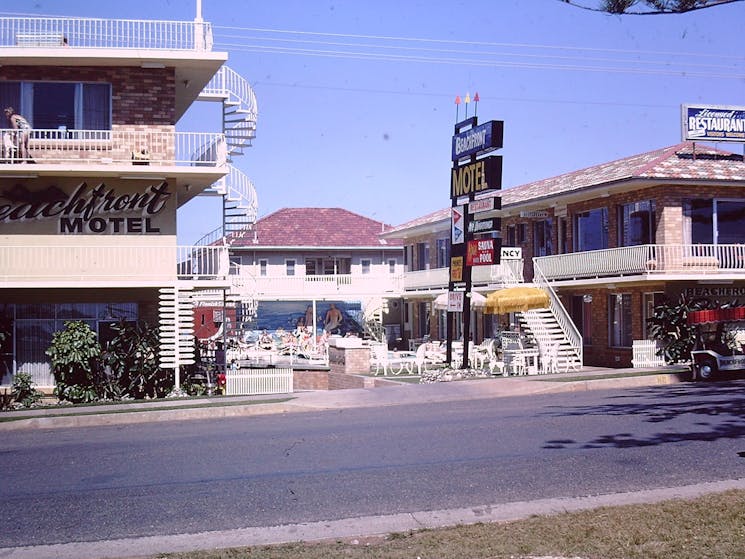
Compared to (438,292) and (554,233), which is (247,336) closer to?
(438,292)

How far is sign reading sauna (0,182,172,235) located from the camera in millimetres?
Answer: 26000

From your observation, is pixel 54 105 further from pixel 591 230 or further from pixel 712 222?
pixel 712 222

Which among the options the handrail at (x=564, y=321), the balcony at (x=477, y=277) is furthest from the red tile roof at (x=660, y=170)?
the handrail at (x=564, y=321)

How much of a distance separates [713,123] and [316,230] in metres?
28.3

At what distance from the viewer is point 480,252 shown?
92.0 feet

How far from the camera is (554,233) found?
36406 millimetres

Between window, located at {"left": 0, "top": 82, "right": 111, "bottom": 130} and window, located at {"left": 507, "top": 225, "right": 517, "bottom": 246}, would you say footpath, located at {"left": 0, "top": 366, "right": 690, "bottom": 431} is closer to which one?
window, located at {"left": 0, "top": 82, "right": 111, "bottom": 130}

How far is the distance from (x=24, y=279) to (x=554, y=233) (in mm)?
19339

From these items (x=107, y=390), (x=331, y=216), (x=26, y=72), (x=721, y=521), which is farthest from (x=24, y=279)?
(x=331, y=216)

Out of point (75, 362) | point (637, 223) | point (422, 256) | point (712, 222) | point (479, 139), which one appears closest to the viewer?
point (75, 362)

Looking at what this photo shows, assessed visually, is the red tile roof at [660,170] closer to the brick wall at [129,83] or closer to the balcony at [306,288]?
the balcony at [306,288]

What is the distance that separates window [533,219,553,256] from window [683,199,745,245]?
6.85m

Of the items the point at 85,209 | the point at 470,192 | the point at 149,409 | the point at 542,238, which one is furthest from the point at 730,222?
the point at 149,409

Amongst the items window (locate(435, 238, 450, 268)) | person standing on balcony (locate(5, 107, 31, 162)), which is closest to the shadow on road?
person standing on balcony (locate(5, 107, 31, 162))
